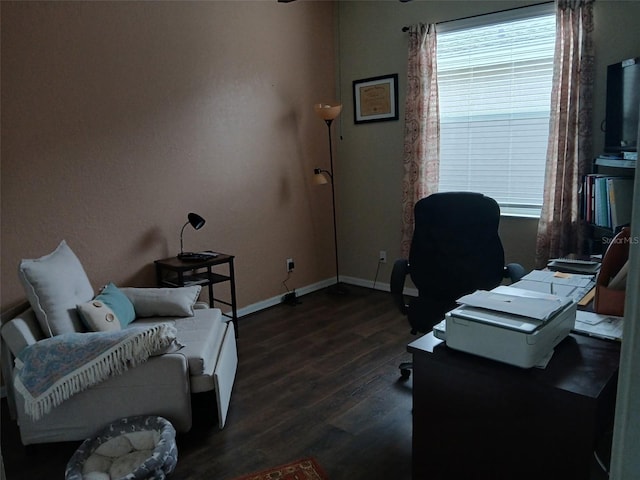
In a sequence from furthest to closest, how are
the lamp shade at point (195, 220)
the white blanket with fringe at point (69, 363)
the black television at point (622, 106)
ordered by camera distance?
the lamp shade at point (195, 220) < the black television at point (622, 106) < the white blanket with fringe at point (69, 363)

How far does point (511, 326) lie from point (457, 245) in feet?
3.94

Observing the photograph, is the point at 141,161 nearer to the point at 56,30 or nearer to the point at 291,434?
the point at 56,30

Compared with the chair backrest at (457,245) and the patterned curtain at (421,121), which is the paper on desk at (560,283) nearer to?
the chair backrest at (457,245)

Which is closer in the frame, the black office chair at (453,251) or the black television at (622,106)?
the black office chair at (453,251)

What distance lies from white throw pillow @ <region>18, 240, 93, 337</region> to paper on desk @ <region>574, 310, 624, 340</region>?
2.28 m

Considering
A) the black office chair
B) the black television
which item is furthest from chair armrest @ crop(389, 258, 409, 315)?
the black television

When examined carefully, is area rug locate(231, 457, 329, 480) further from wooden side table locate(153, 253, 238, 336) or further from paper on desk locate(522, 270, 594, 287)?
wooden side table locate(153, 253, 238, 336)

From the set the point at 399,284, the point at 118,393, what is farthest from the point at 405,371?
the point at 118,393

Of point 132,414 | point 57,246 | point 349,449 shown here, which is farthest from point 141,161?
point 349,449

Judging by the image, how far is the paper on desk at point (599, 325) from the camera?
5.21 ft

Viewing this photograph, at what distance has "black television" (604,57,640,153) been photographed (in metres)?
2.78

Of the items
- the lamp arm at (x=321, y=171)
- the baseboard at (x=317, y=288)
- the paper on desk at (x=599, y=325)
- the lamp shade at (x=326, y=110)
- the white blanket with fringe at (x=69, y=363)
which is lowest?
the baseboard at (x=317, y=288)

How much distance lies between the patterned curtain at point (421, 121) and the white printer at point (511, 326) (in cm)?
269

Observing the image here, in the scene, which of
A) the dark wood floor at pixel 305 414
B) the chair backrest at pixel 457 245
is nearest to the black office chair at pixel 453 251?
the chair backrest at pixel 457 245
